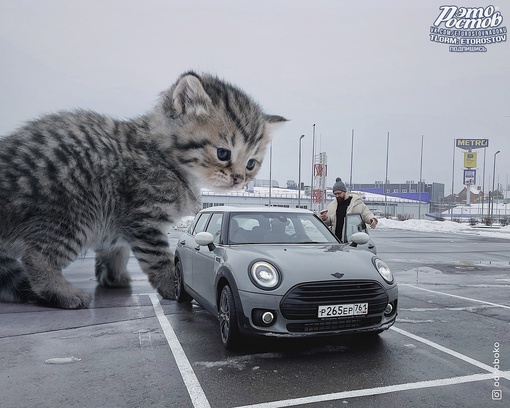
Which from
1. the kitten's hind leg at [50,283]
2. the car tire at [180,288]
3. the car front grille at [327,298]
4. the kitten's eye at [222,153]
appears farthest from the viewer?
the car tire at [180,288]

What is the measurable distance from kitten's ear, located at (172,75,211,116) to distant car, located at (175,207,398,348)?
1.47 meters

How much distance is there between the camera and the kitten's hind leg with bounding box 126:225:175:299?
5.52 m

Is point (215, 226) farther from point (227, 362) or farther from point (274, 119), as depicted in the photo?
point (227, 362)

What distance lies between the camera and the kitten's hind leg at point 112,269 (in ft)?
24.1

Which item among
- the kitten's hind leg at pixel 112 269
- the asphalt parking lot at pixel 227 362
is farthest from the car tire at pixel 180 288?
the kitten's hind leg at pixel 112 269

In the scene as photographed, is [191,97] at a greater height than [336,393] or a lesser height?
greater

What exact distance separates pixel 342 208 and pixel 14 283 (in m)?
5.20

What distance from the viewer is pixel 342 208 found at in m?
7.55

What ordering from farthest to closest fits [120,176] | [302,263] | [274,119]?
1. [274,119]
2. [120,176]
3. [302,263]

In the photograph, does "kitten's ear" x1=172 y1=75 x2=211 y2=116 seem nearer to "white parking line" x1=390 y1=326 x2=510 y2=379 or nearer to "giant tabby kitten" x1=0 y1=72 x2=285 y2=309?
"giant tabby kitten" x1=0 y1=72 x2=285 y2=309

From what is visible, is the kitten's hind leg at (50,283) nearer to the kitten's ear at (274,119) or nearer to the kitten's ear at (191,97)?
the kitten's ear at (191,97)

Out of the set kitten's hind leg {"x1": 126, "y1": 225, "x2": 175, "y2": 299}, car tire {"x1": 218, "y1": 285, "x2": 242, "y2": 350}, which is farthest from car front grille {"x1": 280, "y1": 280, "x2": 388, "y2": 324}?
kitten's hind leg {"x1": 126, "y1": 225, "x2": 175, "y2": 299}

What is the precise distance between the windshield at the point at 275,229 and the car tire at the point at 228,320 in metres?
0.83

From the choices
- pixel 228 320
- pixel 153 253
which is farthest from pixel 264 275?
pixel 153 253
